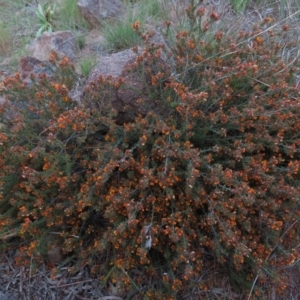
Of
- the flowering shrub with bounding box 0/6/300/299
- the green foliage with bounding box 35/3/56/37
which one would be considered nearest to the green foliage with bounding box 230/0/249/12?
the flowering shrub with bounding box 0/6/300/299

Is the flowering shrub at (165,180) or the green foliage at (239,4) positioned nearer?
the flowering shrub at (165,180)

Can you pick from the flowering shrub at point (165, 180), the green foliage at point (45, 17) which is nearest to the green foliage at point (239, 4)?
the flowering shrub at point (165, 180)

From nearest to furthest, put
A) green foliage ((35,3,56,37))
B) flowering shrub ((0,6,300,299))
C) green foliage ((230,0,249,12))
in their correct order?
flowering shrub ((0,6,300,299))
green foliage ((230,0,249,12))
green foliage ((35,3,56,37))

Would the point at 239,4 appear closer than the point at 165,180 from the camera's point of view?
No

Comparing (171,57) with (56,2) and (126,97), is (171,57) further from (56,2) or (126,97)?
(56,2)

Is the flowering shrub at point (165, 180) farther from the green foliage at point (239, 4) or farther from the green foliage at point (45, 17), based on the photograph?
the green foliage at point (45, 17)

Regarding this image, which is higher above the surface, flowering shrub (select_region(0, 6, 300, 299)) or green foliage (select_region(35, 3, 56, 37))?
green foliage (select_region(35, 3, 56, 37))

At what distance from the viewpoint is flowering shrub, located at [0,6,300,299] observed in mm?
2342

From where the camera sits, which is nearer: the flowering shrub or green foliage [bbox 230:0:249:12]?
the flowering shrub

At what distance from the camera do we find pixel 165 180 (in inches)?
90.8

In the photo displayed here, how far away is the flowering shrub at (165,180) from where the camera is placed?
234 cm

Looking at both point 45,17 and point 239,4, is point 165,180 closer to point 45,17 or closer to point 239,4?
point 239,4

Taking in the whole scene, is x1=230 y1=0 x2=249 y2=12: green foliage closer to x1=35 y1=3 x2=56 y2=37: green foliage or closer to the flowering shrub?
the flowering shrub

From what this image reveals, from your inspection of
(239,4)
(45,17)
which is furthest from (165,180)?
(45,17)
